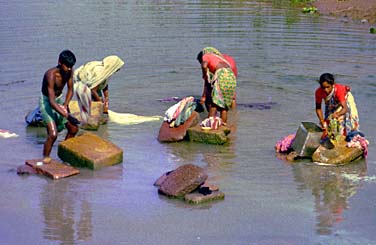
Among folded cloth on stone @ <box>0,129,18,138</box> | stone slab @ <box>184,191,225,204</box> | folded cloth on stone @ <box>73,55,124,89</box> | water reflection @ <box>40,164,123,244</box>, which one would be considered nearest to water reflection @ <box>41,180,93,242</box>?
water reflection @ <box>40,164,123,244</box>

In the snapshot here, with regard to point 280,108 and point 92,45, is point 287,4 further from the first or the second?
point 280,108

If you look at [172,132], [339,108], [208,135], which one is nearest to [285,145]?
[339,108]

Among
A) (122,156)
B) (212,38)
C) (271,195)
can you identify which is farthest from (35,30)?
(271,195)

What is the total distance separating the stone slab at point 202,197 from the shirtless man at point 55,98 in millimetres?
2002

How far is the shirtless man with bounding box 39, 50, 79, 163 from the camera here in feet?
30.3

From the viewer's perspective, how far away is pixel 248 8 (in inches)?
1037

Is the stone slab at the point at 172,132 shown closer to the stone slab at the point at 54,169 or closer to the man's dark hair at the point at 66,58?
the stone slab at the point at 54,169

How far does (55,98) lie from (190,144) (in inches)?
89.5

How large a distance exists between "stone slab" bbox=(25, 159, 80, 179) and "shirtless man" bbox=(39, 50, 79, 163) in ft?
0.38

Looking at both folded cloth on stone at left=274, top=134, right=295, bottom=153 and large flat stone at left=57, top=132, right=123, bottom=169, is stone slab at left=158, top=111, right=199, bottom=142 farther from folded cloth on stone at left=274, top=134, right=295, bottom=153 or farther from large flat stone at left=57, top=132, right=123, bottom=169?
folded cloth on stone at left=274, top=134, right=295, bottom=153

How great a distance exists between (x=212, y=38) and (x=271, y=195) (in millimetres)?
11840

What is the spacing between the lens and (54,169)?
927 centimetres

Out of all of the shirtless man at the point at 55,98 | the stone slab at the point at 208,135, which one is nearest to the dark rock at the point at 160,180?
the shirtless man at the point at 55,98

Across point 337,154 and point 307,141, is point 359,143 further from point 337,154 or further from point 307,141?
point 307,141
